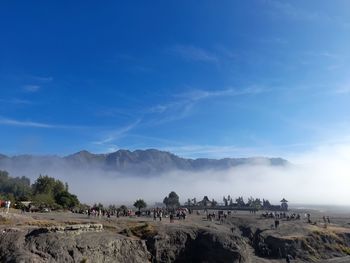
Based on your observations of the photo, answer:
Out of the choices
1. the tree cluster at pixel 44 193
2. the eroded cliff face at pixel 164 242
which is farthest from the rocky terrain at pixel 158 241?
the tree cluster at pixel 44 193

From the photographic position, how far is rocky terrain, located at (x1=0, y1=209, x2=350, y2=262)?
40.2 meters

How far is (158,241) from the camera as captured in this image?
2087 inches

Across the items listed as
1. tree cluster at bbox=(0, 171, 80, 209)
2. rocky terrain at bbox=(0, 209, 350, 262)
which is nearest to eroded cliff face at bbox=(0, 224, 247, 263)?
rocky terrain at bbox=(0, 209, 350, 262)

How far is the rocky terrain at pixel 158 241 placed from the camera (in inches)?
1582

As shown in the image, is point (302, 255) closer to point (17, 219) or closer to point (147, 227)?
point (147, 227)

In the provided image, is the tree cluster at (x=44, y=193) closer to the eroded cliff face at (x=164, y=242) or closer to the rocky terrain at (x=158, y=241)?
the rocky terrain at (x=158, y=241)

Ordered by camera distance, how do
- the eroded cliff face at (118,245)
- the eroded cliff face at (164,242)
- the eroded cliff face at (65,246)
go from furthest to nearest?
1. the eroded cliff face at (164,242)
2. the eroded cliff face at (118,245)
3. the eroded cliff face at (65,246)

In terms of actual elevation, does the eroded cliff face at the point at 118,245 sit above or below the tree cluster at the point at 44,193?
below

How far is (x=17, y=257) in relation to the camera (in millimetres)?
36094

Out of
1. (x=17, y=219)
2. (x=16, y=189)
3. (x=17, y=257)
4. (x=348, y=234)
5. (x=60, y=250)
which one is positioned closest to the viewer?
(x=17, y=257)

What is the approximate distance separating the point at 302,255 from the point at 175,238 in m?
21.6

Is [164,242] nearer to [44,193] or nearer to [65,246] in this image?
[65,246]

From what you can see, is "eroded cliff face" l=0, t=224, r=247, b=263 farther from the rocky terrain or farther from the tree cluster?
the tree cluster

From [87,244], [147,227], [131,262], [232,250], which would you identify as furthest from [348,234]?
→ [87,244]
